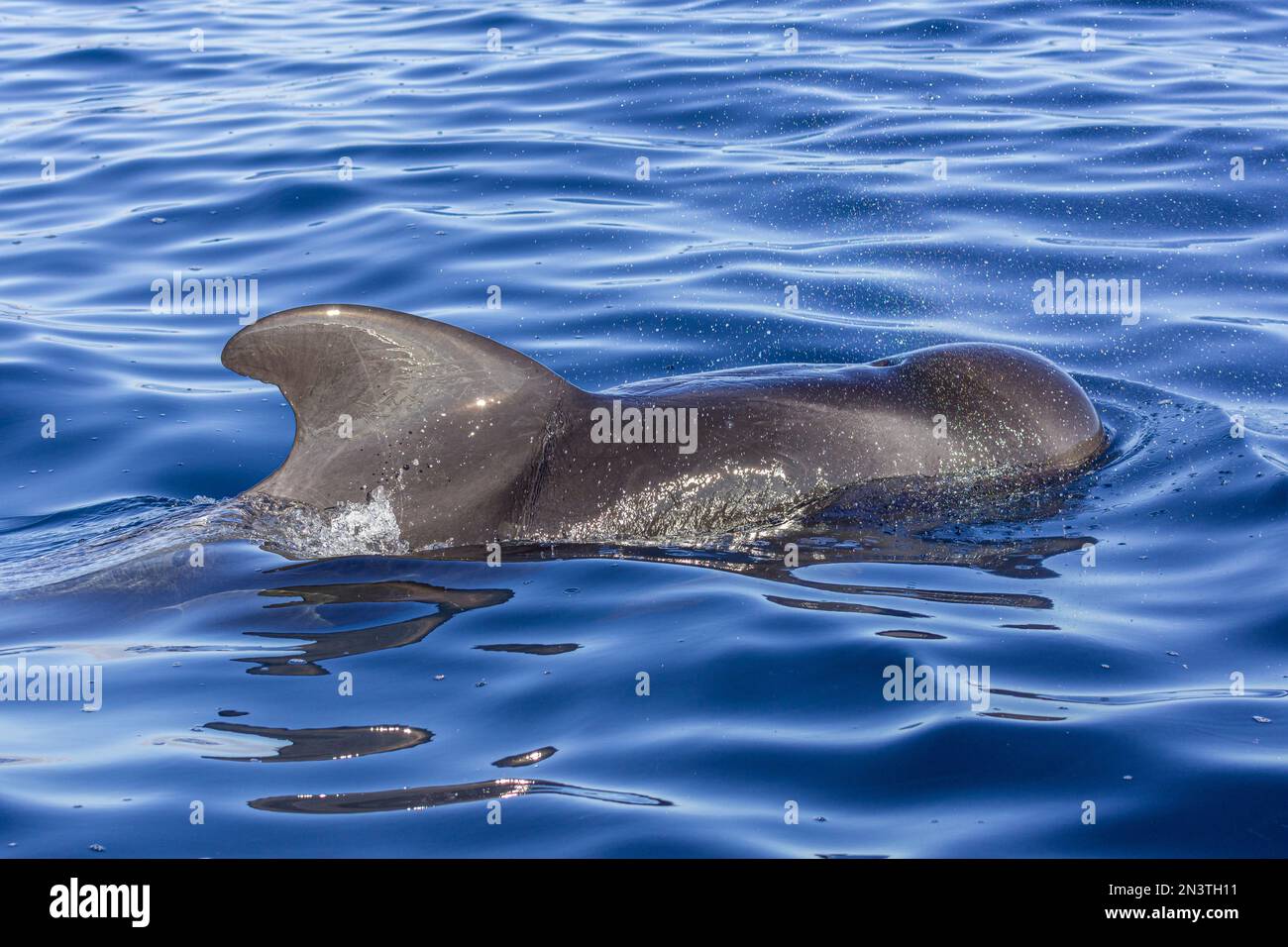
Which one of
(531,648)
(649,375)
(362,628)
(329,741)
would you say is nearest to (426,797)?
(329,741)

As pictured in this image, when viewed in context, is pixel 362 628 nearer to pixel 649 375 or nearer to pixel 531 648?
pixel 531 648

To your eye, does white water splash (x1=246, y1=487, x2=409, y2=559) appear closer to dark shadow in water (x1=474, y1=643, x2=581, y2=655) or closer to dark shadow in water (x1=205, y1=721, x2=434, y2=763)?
dark shadow in water (x1=474, y1=643, x2=581, y2=655)

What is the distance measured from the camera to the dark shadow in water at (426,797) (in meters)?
5.57

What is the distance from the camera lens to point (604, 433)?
795 cm

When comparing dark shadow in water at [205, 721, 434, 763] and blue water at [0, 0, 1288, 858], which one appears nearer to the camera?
blue water at [0, 0, 1288, 858]

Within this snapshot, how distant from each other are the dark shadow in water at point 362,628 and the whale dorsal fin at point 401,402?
1.46ft

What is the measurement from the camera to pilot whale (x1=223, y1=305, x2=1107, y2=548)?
24.7ft

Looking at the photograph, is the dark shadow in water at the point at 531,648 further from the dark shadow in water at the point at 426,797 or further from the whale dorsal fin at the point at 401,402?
the dark shadow in water at the point at 426,797

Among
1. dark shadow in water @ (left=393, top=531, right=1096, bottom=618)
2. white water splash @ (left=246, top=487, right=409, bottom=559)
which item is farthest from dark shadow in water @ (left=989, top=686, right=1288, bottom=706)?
white water splash @ (left=246, top=487, right=409, bottom=559)

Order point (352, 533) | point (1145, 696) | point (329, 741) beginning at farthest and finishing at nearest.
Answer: point (352, 533) < point (1145, 696) < point (329, 741)

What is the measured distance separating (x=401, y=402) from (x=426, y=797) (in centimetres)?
249

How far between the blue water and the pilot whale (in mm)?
247

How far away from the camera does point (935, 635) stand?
6867 millimetres

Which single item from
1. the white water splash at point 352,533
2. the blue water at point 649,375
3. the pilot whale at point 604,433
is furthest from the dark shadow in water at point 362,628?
the pilot whale at point 604,433
